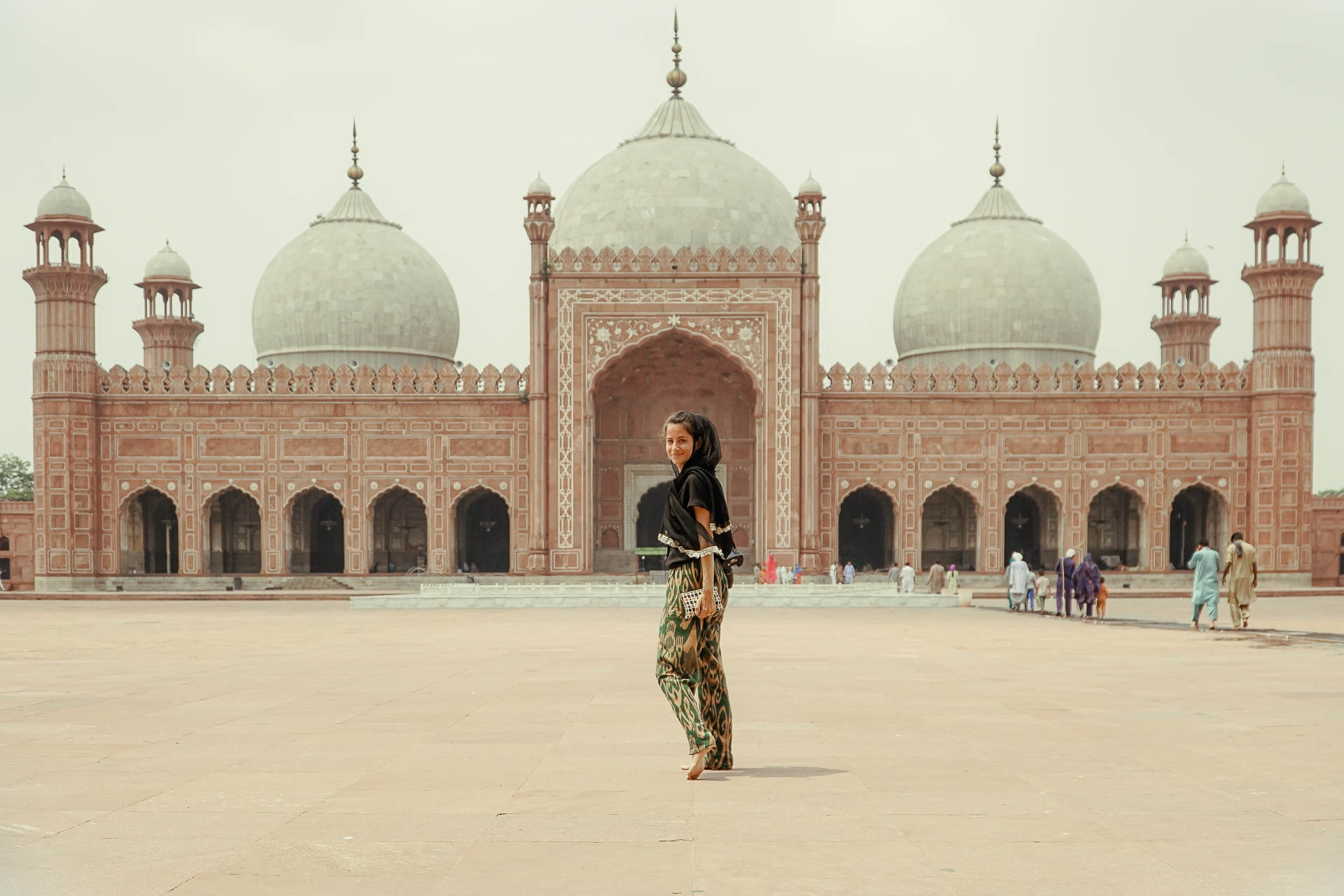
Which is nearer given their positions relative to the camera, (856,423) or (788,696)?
(788,696)

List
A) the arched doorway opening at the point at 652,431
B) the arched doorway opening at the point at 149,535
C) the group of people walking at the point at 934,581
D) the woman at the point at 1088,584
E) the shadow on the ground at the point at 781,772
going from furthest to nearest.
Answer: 1. the arched doorway opening at the point at 652,431
2. the arched doorway opening at the point at 149,535
3. the group of people walking at the point at 934,581
4. the woman at the point at 1088,584
5. the shadow on the ground at the point at 781,772

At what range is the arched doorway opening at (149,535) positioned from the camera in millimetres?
26328

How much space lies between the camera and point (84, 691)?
7289 millimetres

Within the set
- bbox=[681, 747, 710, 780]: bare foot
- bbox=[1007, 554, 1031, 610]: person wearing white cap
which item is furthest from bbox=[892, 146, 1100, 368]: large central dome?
bbox=[681, 747, 710, 780]: bare foot

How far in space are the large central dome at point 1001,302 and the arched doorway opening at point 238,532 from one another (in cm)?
1602

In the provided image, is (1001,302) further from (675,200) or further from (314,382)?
(314,382)

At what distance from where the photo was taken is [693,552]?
470cm

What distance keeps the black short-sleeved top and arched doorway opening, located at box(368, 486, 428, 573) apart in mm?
23643

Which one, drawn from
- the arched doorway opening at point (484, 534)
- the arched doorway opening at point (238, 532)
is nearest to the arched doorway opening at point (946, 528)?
the arched doorway opening at point (484, 534)

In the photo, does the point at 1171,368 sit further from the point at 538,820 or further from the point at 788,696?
the point at 538,820

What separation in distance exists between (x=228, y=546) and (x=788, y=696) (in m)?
23.3

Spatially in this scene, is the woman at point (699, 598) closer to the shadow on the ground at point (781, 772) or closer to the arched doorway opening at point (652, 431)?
the shadow on the ground at point (781, 772)

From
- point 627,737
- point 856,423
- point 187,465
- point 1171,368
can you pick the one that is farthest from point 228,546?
point 627,737

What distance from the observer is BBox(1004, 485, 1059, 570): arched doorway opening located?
26797 millimetres
